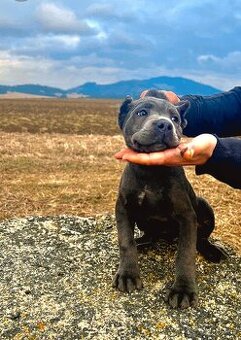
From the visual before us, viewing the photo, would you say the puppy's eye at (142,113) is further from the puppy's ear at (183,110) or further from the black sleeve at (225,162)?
the black sleeve at (225,162)

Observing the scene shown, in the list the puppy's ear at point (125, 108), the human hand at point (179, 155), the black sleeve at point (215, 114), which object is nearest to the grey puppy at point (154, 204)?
the puppy's ear at point (125, 108)

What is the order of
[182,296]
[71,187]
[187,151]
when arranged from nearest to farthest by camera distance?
[187,151] → [182,296] → [71,187]

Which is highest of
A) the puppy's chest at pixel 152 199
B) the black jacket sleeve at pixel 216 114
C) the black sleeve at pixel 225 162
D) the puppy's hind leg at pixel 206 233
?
the black jacket sleeve at pixel 216 114

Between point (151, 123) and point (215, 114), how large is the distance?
7.87ft

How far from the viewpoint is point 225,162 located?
5.58 metres

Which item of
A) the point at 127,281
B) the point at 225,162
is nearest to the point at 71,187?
the point at 127,281

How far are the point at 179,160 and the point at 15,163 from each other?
10773 millimetres

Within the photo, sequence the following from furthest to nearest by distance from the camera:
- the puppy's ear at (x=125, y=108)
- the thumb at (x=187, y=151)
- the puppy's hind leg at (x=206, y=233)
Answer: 1. the puppy's hind leg at (x=206, y=233)
2. the puppy's ear at (x=125, y=108)
3. the thumb at (x=187, y=151)

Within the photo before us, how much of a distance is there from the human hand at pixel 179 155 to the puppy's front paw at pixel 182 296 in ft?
4.71

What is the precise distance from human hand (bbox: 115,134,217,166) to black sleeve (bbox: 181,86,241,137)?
2.11 metres

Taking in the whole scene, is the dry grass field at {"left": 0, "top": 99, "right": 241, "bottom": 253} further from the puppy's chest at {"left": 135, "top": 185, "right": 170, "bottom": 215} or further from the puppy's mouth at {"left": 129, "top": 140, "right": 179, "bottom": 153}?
the puppy's mouth at {"left": 129, "top": 140, "right": 179, "bottom": 153}

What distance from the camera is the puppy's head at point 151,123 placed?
538 centimetres

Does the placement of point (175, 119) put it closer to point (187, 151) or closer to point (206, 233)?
point (187, 151)

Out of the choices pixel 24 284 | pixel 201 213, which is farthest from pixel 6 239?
pixel 201 213
